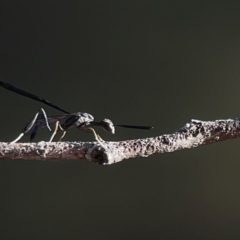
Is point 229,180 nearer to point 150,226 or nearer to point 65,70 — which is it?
point 150,226

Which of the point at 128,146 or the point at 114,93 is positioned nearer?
the point at 128,146

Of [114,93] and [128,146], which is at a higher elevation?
[114,93]

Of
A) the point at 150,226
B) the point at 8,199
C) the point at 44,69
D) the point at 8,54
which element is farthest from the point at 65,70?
the point at 150,226

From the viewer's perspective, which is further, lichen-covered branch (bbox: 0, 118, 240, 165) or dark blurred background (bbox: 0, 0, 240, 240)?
dark blurred background (bbox: 0, 0, 240, 240)

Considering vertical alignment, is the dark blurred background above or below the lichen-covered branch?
above
